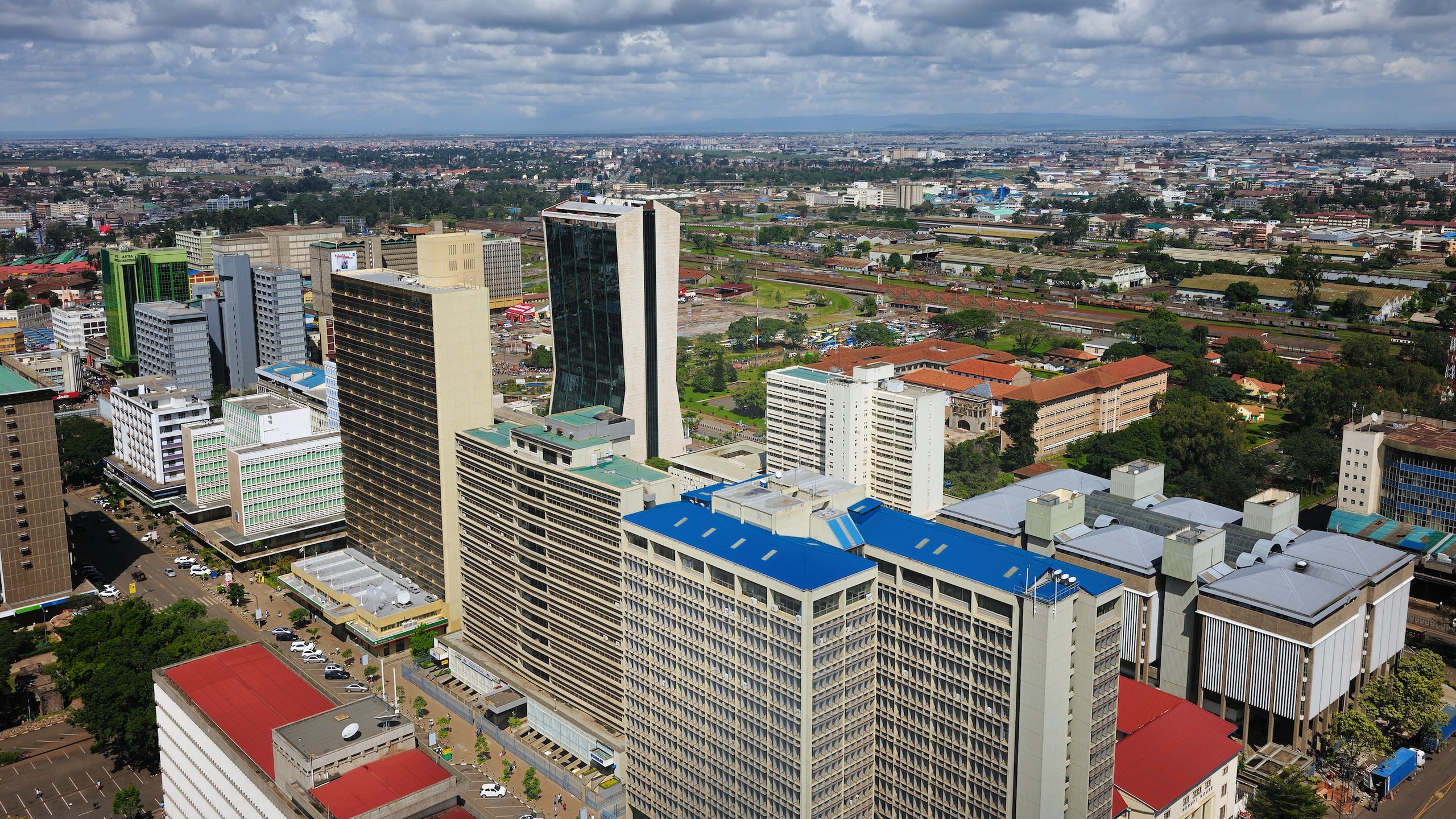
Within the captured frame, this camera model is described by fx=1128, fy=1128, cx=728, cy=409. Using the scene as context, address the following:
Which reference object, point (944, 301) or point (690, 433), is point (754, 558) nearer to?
point (690, 433)

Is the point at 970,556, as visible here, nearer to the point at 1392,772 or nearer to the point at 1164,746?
the point at 1164,746

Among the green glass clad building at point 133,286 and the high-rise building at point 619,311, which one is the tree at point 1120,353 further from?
the green glass clad building at point 133,286

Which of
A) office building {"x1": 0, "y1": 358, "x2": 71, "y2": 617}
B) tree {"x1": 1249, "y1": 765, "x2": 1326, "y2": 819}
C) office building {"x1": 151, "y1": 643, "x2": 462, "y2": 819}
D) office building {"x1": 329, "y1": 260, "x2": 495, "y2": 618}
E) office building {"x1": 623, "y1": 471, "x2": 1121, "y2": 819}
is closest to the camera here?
office building {"x1": 151, "y1": 643, "x2": 462, "y2": 819}

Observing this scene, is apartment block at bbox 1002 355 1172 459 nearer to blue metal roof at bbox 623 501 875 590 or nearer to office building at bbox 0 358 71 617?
blue metal roof at bbox 623 501 875 590

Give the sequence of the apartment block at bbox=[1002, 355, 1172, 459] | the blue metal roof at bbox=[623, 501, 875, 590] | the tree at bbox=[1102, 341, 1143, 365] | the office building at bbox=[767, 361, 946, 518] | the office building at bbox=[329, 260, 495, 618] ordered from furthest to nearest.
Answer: the tree at bbox=[1102, 341, 1143, 365], the apartment block at bbox=[1002, 355, 1172, 459], the office building at bbox=[767, 361, 946, 518], the office building at bbox=[329, 260, 495, 618], the blue metal roof at bbox=[623, 501, 875, 590]

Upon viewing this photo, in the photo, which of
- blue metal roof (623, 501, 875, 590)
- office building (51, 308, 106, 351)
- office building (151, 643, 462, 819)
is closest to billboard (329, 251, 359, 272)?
office building (51, 308, 106, 351)

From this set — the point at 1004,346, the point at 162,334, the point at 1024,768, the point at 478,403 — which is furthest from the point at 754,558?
the point at 1004,346

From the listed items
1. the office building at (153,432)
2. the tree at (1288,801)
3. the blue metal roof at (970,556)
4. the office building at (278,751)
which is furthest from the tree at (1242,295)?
the office building at (278,751)

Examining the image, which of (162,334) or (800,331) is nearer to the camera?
(162,334)
